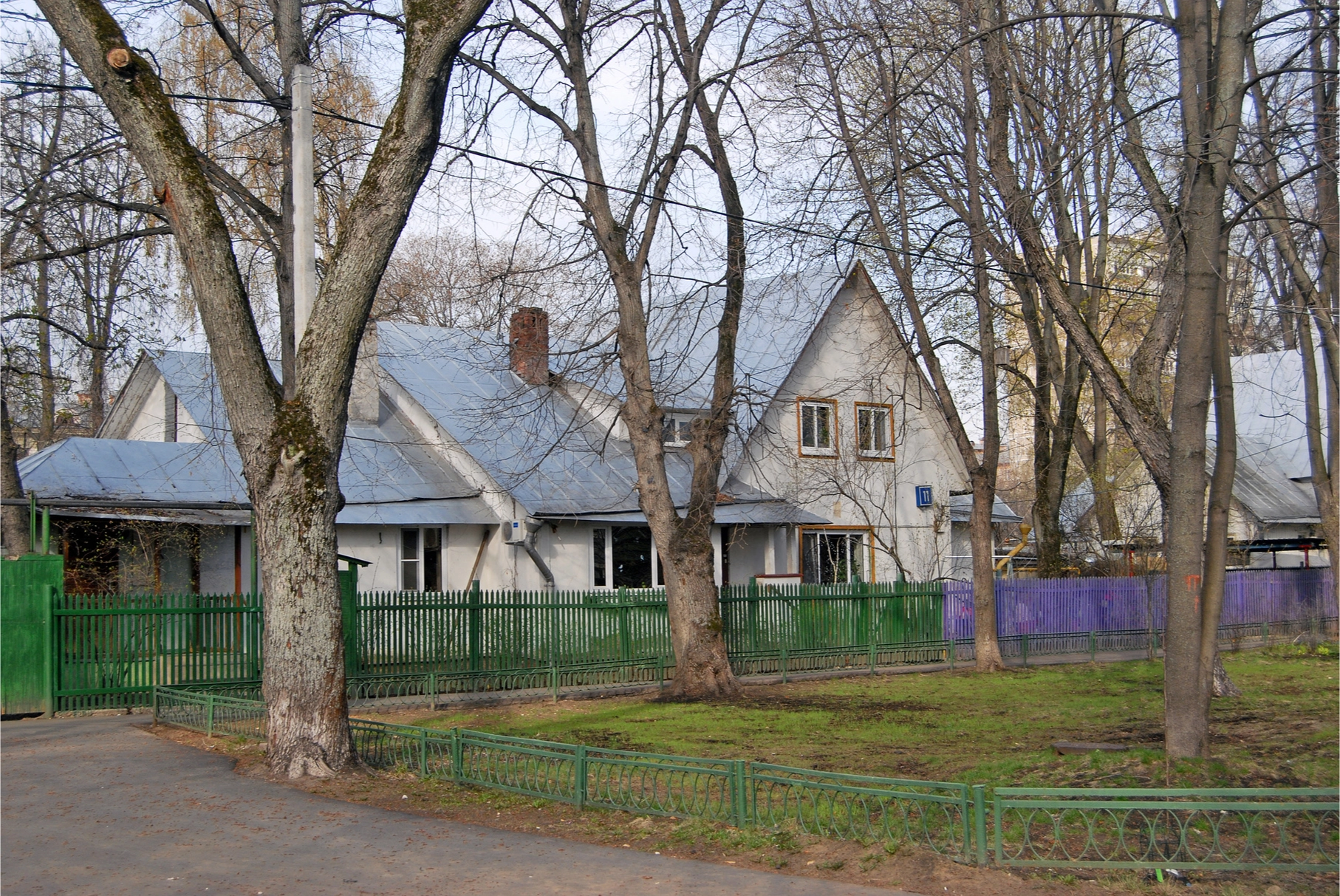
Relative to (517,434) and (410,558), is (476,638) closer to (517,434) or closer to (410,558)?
(410,558)

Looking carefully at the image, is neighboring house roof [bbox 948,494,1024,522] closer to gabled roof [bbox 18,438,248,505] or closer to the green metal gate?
gabled roof [bbox 18,438,248,505]

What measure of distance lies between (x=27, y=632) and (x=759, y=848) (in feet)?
37.0

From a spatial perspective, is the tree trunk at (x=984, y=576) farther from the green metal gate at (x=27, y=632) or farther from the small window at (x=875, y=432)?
the green metal gate at (x=27, y=632)

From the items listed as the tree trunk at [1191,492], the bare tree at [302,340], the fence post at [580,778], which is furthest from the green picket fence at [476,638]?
the tree trunk at [1191,492]

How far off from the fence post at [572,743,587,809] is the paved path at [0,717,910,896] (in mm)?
756

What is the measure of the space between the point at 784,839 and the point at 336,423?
5467 millimetres

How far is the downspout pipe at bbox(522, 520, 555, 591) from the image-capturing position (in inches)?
874

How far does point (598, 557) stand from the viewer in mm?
24344

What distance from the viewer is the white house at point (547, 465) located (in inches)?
805

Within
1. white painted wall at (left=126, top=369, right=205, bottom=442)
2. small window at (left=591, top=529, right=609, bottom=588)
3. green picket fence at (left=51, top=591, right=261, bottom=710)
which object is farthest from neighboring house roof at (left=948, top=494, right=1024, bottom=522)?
green picket fence at (left=51, top=591, right=261, bottom=710)

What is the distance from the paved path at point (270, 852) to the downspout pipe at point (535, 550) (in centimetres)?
1201

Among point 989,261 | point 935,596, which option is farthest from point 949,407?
point 935,596

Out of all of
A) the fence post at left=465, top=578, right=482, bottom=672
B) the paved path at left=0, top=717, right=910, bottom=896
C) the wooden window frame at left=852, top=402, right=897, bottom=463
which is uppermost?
the wooden window frame at left=852, top=402, right=897, bottom=463

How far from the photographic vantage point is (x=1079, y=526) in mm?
33344
